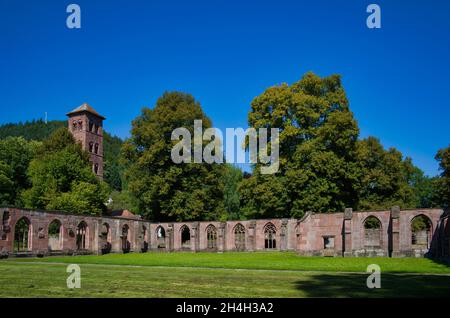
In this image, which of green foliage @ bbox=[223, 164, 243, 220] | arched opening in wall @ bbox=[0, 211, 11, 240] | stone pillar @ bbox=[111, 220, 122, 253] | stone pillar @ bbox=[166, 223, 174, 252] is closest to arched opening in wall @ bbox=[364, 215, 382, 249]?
stone pillar @ bbox=[166, 223, 174, 252]

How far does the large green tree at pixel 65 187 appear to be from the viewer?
43.5m

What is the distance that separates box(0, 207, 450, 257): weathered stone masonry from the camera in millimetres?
31250

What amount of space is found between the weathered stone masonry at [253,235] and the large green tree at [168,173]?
63.4 inches

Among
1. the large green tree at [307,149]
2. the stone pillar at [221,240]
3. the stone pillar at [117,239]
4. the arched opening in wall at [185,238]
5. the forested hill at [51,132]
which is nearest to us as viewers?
the large green tree at [307,149]

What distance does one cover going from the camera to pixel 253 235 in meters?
40.4

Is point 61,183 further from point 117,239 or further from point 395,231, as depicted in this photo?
point 395,231

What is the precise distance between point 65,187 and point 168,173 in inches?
451

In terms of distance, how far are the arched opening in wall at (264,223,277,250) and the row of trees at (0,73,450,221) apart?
3.62ft

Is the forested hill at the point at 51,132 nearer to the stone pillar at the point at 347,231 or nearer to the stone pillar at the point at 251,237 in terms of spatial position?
the stone pillar at the point at 251,237

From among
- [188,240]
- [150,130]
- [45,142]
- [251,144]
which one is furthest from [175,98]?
[45,142]

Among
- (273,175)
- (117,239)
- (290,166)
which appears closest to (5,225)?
(117,239)

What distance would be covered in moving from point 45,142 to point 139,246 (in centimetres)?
1967

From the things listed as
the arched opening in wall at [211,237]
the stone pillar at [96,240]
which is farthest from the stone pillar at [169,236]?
the stone pillar at [96,240]
